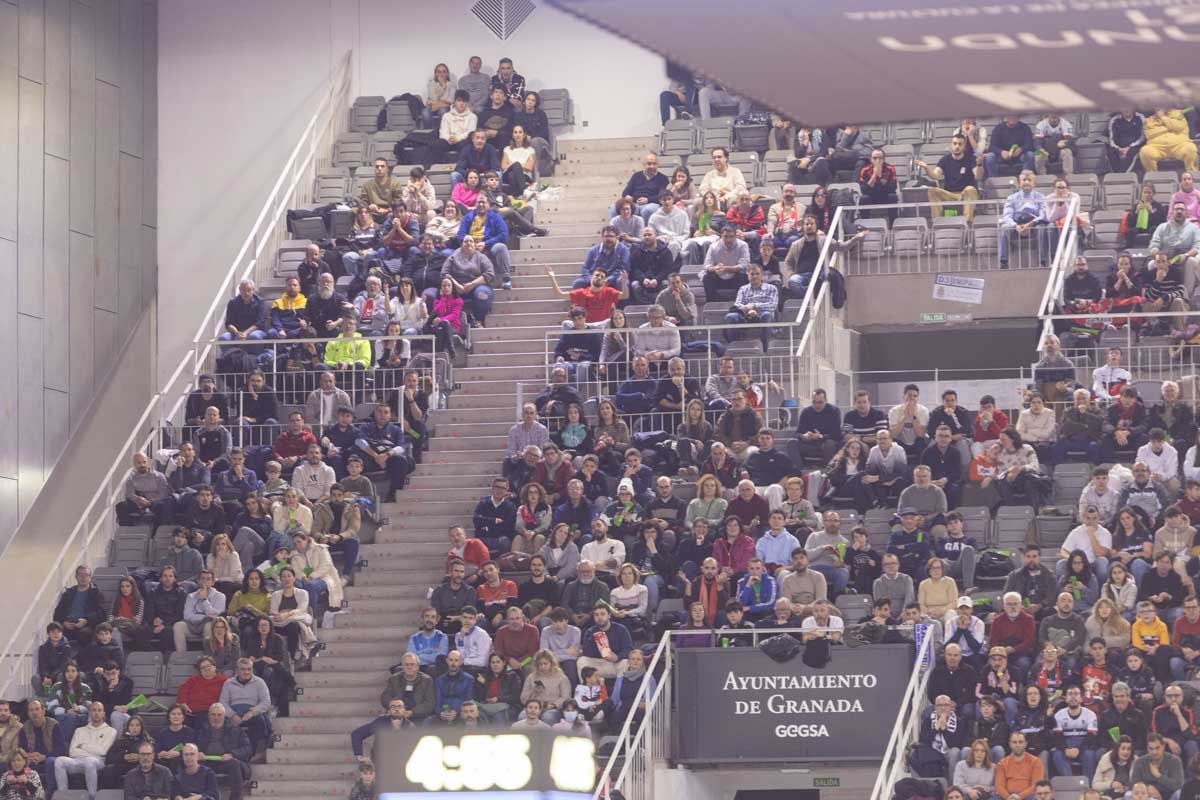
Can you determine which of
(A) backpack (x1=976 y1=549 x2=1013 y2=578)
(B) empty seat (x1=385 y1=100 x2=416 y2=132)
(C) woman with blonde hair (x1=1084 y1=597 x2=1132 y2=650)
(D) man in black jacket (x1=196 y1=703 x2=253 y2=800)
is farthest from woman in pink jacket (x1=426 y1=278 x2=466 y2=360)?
(C) woman with blonde hair (x1=1084 y1=597 x2=1132 y2=650)

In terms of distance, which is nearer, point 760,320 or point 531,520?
point 531,520

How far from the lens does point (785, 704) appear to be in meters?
18.8

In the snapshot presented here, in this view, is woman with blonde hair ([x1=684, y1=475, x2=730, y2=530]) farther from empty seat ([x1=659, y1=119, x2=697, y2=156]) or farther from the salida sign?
empty seat ([x1=659, y1=119, x2=697, y2=156])

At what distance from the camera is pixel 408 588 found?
2188cm

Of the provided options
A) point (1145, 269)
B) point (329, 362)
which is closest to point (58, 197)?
point (329, 362)

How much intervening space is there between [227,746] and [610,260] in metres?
7.90

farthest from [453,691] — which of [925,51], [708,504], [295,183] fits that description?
[925,51]

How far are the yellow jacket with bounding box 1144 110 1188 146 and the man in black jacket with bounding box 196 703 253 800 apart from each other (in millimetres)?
A: 12801

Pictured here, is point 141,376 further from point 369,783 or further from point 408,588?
point 369,783

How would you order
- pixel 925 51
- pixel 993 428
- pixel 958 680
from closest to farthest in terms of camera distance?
pixel 925 51 < pixel 958 680 < pixel 993 428

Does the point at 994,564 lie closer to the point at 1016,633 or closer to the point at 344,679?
the point at 1016,633

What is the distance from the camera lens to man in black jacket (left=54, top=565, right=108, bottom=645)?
69.9 ft

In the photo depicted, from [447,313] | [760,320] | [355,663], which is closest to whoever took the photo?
[355,663]

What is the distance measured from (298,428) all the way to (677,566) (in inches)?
193
